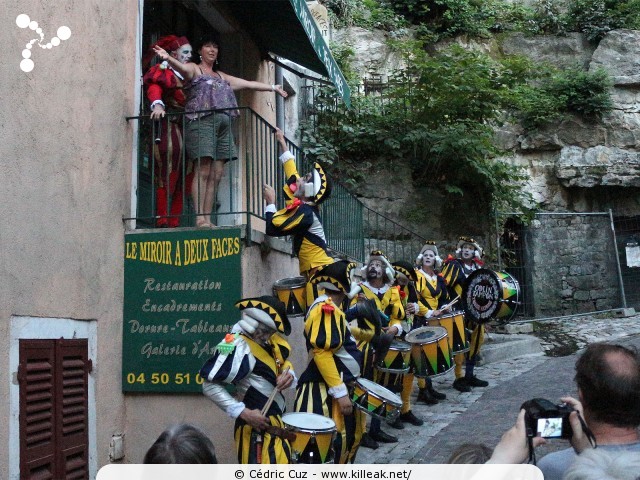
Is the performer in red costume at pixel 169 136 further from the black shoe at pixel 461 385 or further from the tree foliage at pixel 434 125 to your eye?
the tree foliage at pixel 434 125

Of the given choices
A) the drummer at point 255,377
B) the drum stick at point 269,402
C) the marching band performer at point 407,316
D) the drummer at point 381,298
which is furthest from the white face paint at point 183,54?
the drum stick at point 269,402

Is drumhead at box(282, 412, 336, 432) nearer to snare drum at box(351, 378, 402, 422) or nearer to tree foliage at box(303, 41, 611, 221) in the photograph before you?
snare drum at box(351, 378, 402, 422)

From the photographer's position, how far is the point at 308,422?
494cm

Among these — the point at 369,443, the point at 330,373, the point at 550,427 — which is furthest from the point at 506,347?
the point at 550,427

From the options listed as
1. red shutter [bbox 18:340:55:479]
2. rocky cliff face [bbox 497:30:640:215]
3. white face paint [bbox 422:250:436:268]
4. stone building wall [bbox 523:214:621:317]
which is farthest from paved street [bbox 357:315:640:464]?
rocky cliff face [bbox 497:30:640:215]

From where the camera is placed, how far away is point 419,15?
68.2ft

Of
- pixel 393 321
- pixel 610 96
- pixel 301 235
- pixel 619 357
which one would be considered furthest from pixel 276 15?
pixel 610 96

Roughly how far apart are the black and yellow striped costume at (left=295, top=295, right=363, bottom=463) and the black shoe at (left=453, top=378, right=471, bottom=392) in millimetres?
4746

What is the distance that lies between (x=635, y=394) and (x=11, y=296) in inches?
162

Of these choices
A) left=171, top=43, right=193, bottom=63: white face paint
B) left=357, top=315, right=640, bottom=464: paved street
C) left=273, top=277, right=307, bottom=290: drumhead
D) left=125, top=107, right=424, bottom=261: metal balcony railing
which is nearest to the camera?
left=273, top=277, right=307, bottom=290: drumhead

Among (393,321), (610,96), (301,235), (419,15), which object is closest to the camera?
(301,235)

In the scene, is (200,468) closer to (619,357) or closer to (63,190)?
(619,357)

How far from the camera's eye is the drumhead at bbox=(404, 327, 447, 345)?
8266 millimetres

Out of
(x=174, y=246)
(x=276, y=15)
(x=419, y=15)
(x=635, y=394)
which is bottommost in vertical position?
(x=635, y=394)
